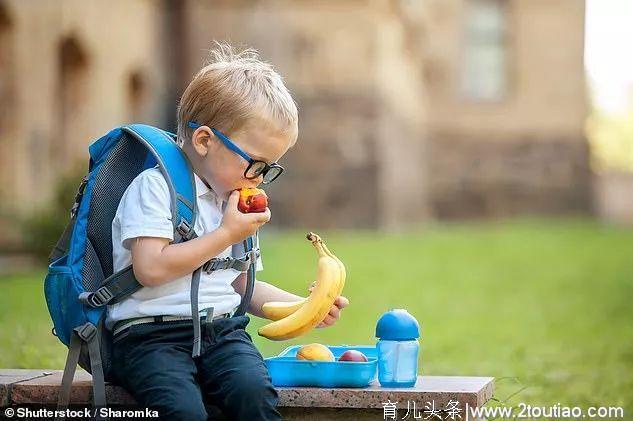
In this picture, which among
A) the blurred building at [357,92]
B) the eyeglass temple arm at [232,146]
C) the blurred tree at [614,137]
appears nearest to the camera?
the eyeglass temple arm at [232,146]

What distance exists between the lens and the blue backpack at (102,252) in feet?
10.8

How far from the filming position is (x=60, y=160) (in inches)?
643

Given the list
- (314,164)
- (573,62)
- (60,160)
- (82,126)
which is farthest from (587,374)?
(573,62)

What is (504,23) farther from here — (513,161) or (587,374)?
(587,374)

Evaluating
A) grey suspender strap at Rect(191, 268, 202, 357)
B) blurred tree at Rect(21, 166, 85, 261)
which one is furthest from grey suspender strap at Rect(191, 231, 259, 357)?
blurred tree at Rect(21, 166, 85, 261)

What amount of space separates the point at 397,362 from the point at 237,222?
1.96ft

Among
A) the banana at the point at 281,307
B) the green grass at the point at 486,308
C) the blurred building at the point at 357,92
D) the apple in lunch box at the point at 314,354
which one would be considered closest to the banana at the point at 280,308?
the banana at the point at 281,307

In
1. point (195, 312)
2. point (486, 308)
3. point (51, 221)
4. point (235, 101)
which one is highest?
point (235, 101)

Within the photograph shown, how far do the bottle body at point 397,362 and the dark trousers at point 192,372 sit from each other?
0.34 meters

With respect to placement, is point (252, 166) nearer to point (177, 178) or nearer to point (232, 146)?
point (232, 146)

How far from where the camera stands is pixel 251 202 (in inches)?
130

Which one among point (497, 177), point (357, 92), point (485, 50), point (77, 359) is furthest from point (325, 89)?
point (77, 359)

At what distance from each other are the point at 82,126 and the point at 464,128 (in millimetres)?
15849

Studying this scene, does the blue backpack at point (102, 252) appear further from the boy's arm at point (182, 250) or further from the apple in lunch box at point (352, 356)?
the apple in lunch box at point (352, 356)
